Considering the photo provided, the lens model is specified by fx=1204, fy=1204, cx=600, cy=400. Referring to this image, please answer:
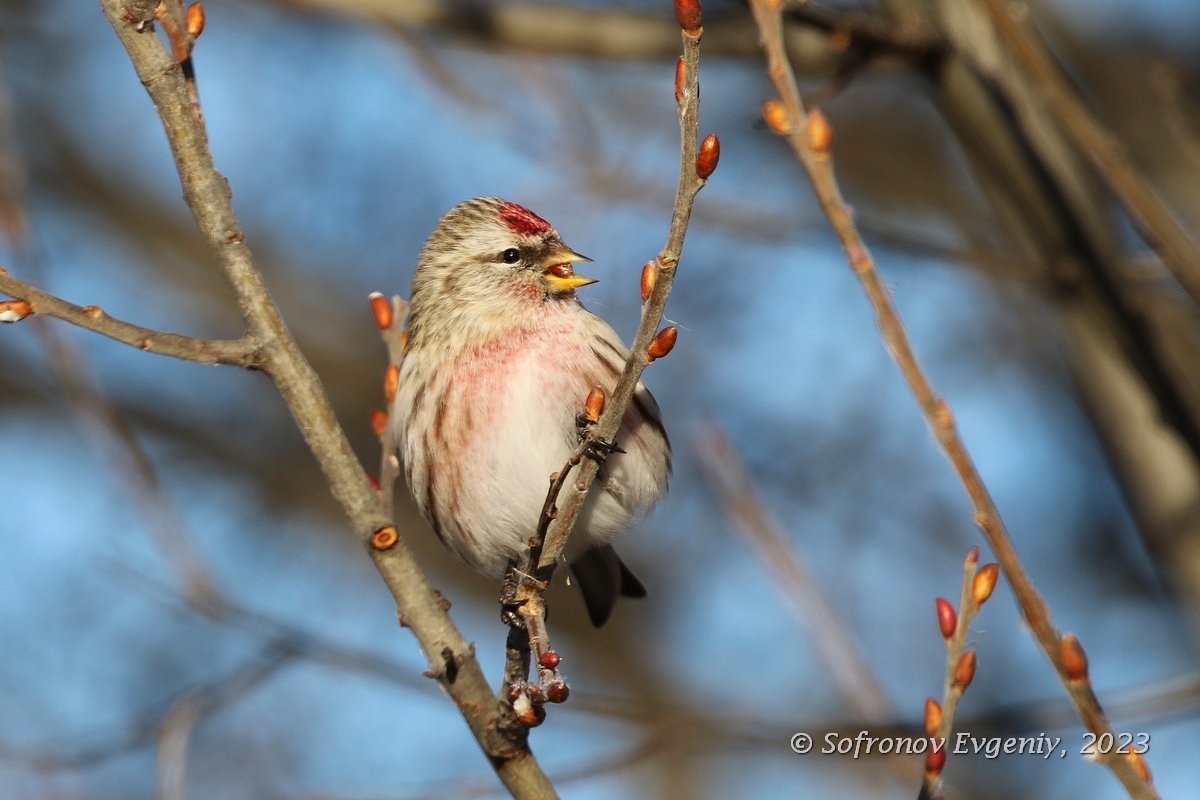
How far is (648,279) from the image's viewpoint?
62.0 inches

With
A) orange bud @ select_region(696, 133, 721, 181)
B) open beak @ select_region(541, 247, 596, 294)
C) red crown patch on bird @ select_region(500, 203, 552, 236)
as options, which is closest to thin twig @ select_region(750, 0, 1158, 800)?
orange bud @ select_region(696, 133, 721, 181)

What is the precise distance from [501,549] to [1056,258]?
1.59 metres

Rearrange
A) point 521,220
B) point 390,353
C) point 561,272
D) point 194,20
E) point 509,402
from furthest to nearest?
point 521,220 → point 561,272 → point 509,402 → point 390,353 → point 194,20

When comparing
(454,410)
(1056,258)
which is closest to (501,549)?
(454,410)

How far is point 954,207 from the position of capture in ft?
20.4

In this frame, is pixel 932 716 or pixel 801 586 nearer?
pixel 932 716

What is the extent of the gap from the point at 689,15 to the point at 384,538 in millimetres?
1009

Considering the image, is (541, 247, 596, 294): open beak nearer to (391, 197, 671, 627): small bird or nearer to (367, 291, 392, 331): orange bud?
(391, 197, 671, 627): small bird

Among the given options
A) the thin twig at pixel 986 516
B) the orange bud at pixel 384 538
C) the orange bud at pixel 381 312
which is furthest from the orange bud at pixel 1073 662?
the orange bud at pixel 381 312

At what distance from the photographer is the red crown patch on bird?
9.71ft

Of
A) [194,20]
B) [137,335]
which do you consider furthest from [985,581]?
[194,20]

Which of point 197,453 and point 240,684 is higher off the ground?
point 197,453

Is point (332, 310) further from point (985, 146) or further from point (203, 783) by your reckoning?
point (985, 146)

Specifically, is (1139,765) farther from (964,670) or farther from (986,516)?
(986,516)
